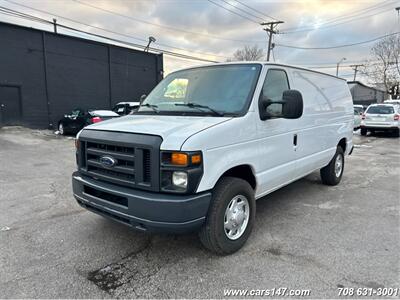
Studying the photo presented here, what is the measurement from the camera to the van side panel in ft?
15.6

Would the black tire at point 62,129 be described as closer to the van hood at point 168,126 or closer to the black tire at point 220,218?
the van hood at point 168,126

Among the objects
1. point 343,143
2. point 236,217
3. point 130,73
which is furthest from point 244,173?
point 130,73

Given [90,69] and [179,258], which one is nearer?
[179,258]

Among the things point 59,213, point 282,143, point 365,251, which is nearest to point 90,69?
point 59,213

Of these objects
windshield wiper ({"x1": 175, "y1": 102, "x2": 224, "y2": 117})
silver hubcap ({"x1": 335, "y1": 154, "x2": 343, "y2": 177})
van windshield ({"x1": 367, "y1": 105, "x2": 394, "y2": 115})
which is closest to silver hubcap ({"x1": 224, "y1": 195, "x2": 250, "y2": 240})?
windshield wiper ({"x1": 175, "y1": 102, "x2": 224, "y2": 117})

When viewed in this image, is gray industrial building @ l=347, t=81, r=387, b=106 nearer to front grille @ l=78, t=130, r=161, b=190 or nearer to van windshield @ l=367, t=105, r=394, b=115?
van windshield @ l=367, t=105, r=394, b=115

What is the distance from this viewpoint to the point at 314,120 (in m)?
5.06

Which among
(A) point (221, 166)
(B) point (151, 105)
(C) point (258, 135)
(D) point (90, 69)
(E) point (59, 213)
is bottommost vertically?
(E) point (59, 213)

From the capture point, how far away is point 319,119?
206 inches

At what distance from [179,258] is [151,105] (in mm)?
2074

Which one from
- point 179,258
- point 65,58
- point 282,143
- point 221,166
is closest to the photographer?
point 221,166

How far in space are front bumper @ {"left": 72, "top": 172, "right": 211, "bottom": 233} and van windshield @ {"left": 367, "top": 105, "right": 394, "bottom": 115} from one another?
16.2 m

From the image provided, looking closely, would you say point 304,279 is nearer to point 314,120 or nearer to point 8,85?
point 314,120

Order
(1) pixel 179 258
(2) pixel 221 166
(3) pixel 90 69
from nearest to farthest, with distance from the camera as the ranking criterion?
(2) pixel 221 166 < (1) pixel 179 258 < (3) pixel 90 69
